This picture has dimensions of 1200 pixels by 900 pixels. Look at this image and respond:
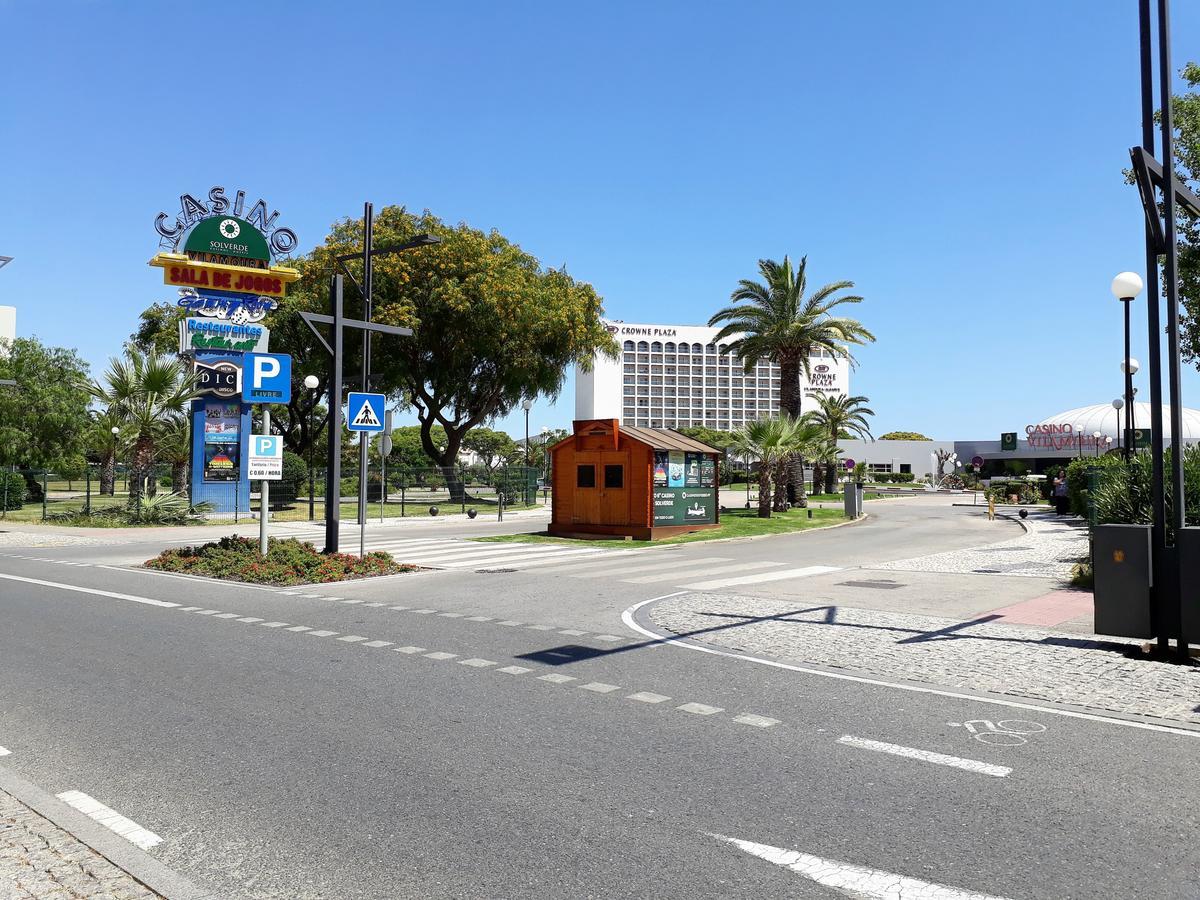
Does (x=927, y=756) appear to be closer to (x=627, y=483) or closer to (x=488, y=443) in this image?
(x=627, y=483)

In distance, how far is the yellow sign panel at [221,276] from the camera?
111 ft

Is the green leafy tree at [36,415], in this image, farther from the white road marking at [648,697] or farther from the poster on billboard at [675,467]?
the white road marking at [648,697]

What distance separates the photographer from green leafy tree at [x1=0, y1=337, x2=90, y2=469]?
47.2m

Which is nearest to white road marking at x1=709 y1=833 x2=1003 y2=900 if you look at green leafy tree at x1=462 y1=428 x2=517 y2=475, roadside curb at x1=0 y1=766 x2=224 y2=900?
roadside curb at x1=0 y1=766 x2=224 y2=900

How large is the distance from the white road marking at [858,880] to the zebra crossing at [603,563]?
32.8ft

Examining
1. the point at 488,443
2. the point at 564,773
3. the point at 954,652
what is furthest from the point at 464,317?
the point at 488,443

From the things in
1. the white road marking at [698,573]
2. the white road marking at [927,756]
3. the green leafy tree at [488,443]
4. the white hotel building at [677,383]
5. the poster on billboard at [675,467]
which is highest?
the white hotel building at [677,383]

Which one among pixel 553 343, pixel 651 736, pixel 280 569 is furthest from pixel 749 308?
pixel 651 736

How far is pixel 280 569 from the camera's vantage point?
48.5 ft

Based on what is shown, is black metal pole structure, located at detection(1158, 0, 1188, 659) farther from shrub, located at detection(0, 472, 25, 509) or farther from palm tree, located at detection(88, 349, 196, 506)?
shrub, located at detection(0, 472, 25, 509)

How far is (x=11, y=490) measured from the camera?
117ft

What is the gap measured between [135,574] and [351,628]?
7952 millimetres

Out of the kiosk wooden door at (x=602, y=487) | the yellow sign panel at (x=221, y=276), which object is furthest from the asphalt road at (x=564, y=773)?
the yellow sign panel at (x=221, y=276)

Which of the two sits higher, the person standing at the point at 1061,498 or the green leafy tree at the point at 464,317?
the green leafy tree at the point at 464,317
